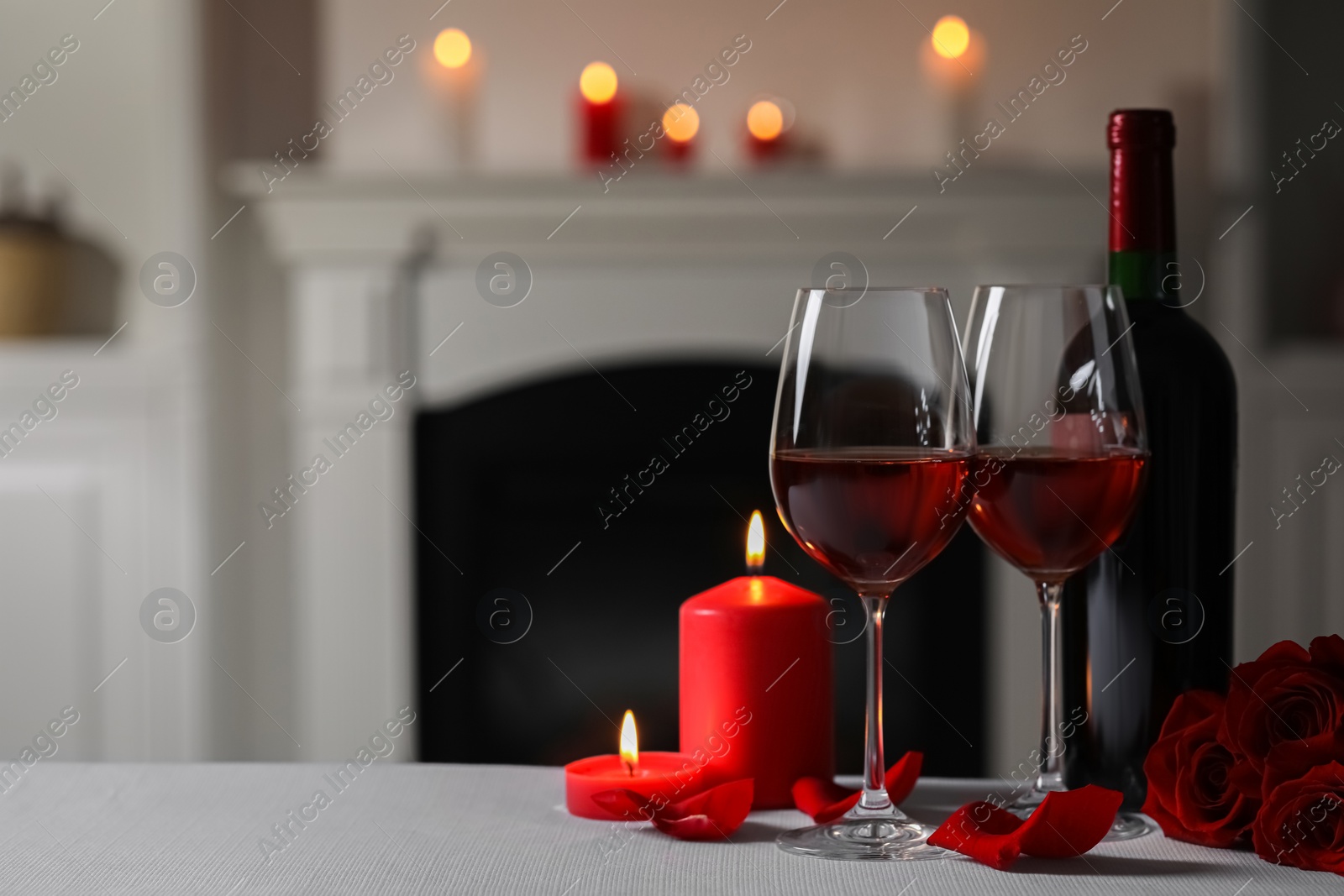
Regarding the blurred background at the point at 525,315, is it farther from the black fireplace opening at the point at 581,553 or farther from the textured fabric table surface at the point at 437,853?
the textured fabric table surface at the point at 437,853

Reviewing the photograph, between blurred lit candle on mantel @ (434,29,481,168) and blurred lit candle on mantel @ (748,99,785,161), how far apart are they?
502 millimetres

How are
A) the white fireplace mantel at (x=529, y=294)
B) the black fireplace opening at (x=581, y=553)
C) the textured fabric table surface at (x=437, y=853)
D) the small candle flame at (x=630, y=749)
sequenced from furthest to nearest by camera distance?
the black fireplace opening at (x=581, y=553) → the white fireplace mantel at (x=529, y=294) → the small candle flame at (x=630, y=749) → the textured fabric table surface at (x=437, y=853)

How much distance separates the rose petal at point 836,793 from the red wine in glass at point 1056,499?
0.11 meters

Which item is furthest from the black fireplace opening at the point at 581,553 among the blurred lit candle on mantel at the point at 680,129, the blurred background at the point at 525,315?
the blurred lit candle on mantel at the point at 680,129

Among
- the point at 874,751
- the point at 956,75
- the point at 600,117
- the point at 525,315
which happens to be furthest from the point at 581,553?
the point at 874,751

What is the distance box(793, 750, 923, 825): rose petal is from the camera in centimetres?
60

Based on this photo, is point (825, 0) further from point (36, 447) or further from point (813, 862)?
point (813, 862)

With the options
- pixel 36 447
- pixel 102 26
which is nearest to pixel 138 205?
pixel 102 26

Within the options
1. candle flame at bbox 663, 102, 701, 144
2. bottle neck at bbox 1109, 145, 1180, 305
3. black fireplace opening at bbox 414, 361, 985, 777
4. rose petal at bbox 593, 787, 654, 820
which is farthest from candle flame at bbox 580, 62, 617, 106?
rose petal at bbox 593, 787, 654, 820

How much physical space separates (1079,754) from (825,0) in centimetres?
201

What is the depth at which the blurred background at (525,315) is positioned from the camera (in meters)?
2.27

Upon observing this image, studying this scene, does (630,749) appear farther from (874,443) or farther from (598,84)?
(598,84)

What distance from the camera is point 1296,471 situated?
228 cm

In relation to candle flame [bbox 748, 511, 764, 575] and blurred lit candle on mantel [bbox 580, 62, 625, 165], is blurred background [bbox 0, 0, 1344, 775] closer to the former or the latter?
blurred lit candle on mantel [bbox 580, 62, 625, 165]
